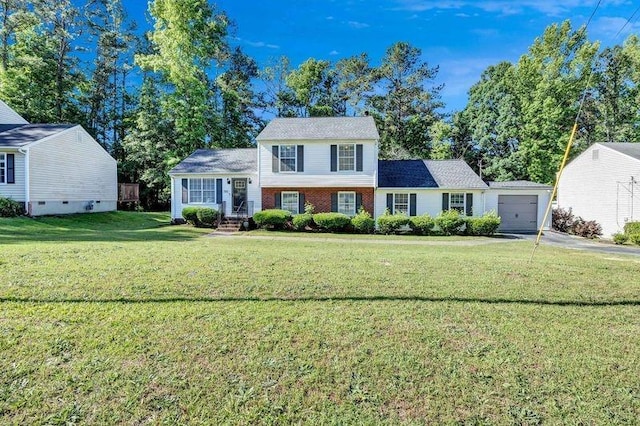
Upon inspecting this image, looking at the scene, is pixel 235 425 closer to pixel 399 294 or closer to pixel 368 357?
pixel 368 357

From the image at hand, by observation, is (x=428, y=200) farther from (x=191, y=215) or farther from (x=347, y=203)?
(x=191, y=215)

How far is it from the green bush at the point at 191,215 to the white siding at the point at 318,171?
12.9ft

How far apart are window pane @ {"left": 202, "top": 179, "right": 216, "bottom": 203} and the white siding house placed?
8.02 metres

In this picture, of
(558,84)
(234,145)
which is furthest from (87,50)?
(558,84)

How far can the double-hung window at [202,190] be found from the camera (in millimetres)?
20766

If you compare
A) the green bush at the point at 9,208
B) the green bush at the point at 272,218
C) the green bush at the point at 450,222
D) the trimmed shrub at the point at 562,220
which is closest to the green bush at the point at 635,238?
the trimmed shrub at the point at 562,220

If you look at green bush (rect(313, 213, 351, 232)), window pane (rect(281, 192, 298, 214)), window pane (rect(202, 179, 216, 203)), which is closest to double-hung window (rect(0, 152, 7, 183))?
window pane (rect(202, 179, 216, 203))

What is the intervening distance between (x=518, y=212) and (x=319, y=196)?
37.9 feet

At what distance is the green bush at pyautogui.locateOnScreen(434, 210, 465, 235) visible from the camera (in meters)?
17.6

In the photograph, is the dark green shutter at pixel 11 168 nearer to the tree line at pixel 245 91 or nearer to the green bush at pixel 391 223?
the tree line at pixel 245 91

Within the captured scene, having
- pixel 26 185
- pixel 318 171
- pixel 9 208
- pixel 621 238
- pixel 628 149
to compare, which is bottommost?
pixel 621 238

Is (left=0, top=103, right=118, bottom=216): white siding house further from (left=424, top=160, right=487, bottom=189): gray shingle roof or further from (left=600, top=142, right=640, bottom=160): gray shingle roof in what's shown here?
(left=600, top=142, right=640, bottom=160): gray shingle roof

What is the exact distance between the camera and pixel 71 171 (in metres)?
21.4

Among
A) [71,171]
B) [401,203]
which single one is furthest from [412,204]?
[71,171]
